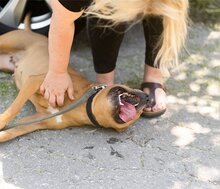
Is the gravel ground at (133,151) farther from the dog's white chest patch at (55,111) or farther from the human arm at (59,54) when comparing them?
the human arm at (59,54)

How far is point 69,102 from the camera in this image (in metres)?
2.47

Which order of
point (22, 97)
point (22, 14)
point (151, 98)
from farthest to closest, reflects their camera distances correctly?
point (22, 14), point (151, 98), point (22, 97)

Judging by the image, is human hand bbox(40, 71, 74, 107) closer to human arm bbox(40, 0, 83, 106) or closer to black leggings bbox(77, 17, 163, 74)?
human arm bbox(40, 0, 83, 106)

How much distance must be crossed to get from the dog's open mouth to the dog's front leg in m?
0.39

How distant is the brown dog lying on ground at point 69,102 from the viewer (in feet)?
7.64

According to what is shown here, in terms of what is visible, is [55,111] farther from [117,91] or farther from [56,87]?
[117,91]

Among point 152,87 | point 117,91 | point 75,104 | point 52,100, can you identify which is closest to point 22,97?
point 52,100

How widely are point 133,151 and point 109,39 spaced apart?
0.56 meters

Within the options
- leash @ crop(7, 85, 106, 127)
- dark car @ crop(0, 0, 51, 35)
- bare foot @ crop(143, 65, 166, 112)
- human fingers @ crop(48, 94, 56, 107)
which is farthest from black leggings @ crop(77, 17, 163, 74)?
dark car @ crop(0, 0, 51, 35)

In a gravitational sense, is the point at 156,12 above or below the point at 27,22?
above

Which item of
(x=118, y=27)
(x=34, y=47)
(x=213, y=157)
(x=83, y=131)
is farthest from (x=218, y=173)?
(x=34, y=47)

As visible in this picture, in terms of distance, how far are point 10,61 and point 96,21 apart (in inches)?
27.5

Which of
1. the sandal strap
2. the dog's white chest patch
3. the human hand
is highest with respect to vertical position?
the human hand

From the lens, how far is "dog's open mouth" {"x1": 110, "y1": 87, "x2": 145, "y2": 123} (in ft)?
7.59
